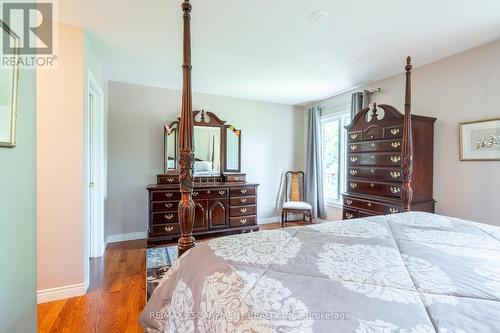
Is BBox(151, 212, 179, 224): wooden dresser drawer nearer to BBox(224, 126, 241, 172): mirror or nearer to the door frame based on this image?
the door frame

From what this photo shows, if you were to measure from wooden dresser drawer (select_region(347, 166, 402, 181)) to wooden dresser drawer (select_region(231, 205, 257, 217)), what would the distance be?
63.5 inches

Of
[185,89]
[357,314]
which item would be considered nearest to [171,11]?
[185,89]

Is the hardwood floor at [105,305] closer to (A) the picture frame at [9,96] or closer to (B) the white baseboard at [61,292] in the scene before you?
(B) the white baseboard at [61,292]

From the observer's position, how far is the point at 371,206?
2904 mm

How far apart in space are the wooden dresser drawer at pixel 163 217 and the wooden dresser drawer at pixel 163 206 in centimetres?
6

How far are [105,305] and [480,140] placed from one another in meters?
3.82

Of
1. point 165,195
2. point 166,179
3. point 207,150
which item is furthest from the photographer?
point 207,150

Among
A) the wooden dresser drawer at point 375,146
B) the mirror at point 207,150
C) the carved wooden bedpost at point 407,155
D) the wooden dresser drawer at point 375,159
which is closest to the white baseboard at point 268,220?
the mirror at point 207,150

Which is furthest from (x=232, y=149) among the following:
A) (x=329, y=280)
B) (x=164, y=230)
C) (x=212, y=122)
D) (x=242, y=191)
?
(x=329, y=280)

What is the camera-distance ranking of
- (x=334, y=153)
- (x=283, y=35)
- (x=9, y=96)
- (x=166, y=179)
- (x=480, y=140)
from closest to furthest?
1. (x=9, y=96)
2. (x=283, y=35)
3. (x=480, y=140)
4. (x=166, y=179)
5. (x=334, y=153)

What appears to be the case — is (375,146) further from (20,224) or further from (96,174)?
(96,174)

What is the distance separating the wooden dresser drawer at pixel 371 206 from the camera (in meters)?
2.67

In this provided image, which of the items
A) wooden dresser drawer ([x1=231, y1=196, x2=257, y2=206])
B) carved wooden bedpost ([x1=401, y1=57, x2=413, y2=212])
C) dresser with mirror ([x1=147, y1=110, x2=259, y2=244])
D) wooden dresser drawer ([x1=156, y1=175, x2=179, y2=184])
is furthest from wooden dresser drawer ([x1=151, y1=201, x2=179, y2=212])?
carved wooden bedpost ([x1=401, y1=57, x2=413, y2=212])

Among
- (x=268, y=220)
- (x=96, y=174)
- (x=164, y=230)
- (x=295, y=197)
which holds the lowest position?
(x=268, y=220)
